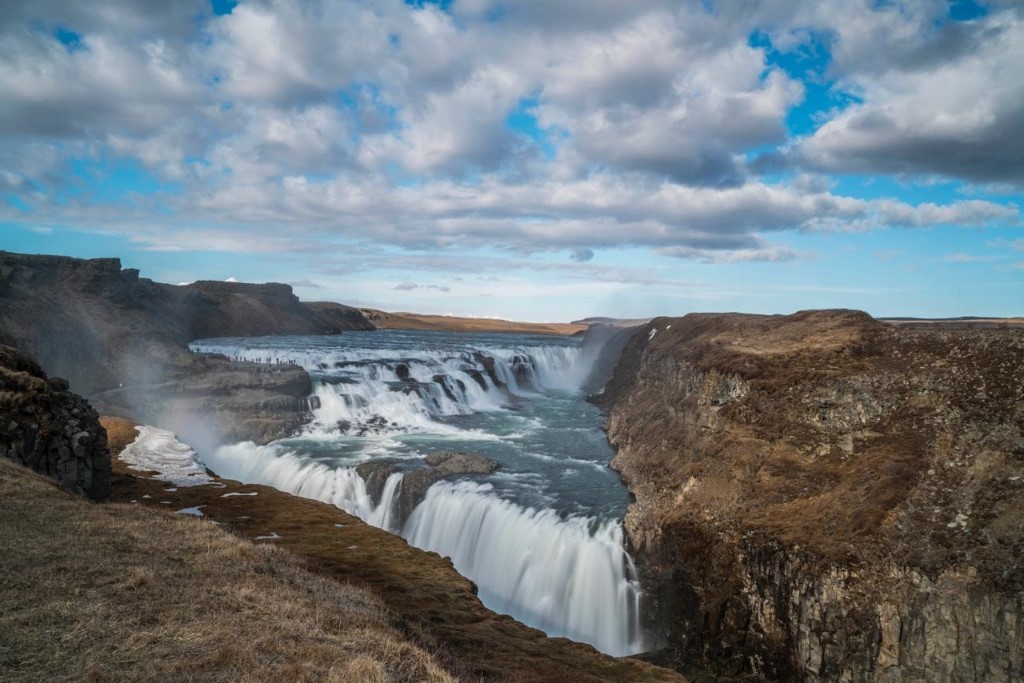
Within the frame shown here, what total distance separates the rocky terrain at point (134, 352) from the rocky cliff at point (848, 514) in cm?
2967

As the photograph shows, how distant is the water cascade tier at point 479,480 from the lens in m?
20.9

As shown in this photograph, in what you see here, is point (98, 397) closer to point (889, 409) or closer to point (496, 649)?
point (496, 649)

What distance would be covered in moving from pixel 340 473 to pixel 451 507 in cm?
760

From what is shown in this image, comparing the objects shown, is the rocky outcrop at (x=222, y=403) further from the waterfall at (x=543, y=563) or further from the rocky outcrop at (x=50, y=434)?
the waterfall at (x=543, y=563)

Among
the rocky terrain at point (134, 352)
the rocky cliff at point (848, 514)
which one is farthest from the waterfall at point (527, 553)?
the rocky terrain at point (134, 352)

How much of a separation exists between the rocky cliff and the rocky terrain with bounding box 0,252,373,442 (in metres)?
29.7

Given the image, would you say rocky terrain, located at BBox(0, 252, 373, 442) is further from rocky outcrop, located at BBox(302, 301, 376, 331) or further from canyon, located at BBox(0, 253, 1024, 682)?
rocky outcrop, located at BBox(302, 301, 376, 331)

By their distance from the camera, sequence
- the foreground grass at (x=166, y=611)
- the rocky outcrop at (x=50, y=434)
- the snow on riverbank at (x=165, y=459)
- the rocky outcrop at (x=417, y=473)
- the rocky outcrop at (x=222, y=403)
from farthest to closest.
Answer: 1. the rocky outcrop at (x=222, y=403)
2. the rocky outcrop at (x=417, y=473)
3. the snow on riverbank at (x=165, y=459)
4. the rocky outcrop at (x=50, y=434)
5. the foreground grass at (x=166, y=611)

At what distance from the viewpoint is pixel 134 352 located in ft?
190

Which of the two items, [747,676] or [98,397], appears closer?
[747,676]

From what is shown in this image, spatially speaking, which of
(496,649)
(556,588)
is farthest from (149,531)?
(556,588)

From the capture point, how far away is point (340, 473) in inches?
1195

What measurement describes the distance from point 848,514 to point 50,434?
25178mm

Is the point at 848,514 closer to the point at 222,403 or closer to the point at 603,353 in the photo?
the point at 222,403
